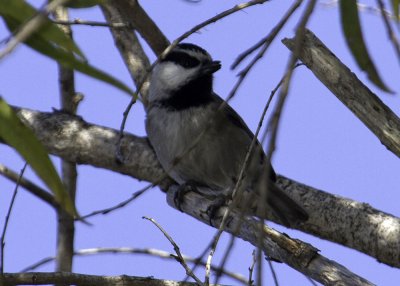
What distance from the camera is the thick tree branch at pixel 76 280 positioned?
7.47 ft

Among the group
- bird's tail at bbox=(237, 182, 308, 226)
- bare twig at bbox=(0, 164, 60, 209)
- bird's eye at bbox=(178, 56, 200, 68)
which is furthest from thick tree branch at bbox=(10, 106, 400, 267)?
bird's eye at bbox=(178, 56, 200, 68)

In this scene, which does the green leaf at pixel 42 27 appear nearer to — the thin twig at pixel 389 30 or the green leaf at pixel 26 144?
the green leaf at pixel 26 144

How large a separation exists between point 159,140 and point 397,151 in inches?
71.2

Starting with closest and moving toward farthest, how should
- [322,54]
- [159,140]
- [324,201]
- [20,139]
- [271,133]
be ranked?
[271,133] → [20,139] → [322,54] → [324,201] → [159,140]

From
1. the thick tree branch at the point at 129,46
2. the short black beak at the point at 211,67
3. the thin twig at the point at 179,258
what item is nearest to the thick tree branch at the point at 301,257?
the thin twig at the point at 179,258

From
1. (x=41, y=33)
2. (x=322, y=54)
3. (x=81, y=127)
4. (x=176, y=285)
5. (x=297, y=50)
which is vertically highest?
(x=81, y=127)

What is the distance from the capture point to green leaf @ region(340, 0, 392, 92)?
6.86ft

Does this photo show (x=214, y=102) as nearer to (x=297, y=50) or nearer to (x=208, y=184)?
(x=208, y=184)

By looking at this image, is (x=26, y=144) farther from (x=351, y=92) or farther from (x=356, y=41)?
(x=351, y=92)

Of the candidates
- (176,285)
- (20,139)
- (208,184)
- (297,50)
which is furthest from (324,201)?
(297,50)

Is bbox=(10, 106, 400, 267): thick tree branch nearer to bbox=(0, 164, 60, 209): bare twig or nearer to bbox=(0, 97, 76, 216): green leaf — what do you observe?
bbox=(0, 164, 60, 209): bare twig

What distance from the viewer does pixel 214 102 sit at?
13.9ft

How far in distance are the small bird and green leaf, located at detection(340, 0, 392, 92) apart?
5.67 ft

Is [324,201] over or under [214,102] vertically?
under
